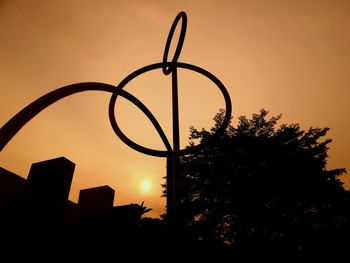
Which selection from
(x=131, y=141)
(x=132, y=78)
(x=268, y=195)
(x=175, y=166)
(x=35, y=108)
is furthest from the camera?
(x=268, y=195)

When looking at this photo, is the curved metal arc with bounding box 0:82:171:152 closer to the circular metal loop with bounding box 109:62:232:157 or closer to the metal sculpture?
the metal sculpture

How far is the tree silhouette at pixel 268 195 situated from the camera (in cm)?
1680

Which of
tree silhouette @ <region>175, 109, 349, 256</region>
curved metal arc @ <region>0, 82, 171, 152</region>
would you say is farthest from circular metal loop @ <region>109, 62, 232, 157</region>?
tree silhouette @ <region>175, 109, 349, 256</region>

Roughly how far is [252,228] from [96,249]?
1736cm

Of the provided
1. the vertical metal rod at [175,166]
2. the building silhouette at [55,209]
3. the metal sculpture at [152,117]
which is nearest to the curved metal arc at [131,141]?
the metal sculpture at [152,117]

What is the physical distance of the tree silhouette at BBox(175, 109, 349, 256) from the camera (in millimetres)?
16797

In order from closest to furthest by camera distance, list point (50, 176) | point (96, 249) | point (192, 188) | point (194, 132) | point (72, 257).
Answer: point (50, 176) → point (72, 257) → point (96, 249) → point (192, 188) → point (194, 132)

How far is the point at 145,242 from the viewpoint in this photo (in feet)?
13.9

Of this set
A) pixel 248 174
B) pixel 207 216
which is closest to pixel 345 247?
pixel 248 174

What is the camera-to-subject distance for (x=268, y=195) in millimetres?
18094

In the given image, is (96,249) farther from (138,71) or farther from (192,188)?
(192,188)

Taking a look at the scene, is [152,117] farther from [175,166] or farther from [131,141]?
[175,166]

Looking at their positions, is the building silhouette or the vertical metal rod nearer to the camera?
the vertical metal rod

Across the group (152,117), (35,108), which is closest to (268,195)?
(152,117)
